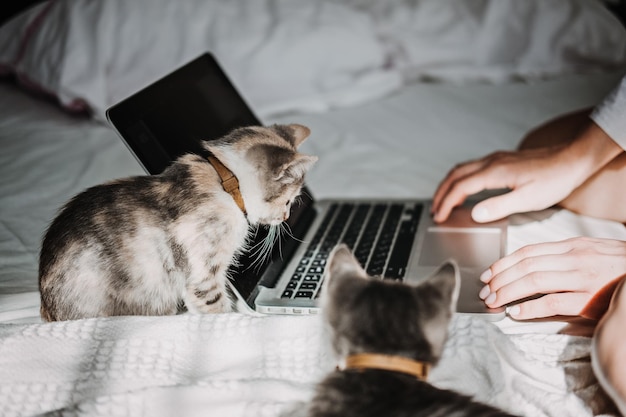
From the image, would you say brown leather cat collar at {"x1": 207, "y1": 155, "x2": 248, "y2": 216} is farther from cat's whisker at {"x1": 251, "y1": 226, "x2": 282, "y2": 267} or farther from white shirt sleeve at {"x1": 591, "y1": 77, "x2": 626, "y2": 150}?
white shirt sleeve at {"x1": 591, "y1": 77, "x2": 626, "y2": 150}

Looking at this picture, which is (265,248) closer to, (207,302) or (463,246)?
(207,302)

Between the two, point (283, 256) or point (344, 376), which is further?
point (283, 256)

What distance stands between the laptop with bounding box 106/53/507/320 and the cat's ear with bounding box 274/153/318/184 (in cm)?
9

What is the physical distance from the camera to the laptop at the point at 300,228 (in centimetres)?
85

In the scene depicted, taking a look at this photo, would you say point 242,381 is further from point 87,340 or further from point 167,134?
point 167,134

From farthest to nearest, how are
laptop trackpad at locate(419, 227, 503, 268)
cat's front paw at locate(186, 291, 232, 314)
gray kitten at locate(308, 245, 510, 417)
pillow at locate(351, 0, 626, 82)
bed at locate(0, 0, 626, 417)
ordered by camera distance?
1. pillow at locate(351, 0, 626, 82)
2. laptop trackpad at locate(419, 227, 503, 268)
3. cat's front paw at locate(186, 291, 232, 314)
4. bed at locate(0, 0, 626, 417)
5. gray kitten at locate(308, 245, 510, 417)

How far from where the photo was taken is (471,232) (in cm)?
110

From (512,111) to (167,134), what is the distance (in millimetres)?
1092

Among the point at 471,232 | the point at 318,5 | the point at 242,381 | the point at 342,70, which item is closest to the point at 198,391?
the point at 242,381

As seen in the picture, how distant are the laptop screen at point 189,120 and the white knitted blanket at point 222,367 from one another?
125 millimetres

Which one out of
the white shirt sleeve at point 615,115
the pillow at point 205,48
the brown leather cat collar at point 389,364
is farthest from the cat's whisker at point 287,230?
the pillow at point 205,48

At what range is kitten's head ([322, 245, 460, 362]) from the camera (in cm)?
61

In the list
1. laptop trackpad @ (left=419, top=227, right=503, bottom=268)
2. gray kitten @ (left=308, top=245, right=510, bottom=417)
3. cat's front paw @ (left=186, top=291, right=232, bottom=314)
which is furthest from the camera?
laptop trackpad @ (left=419, top=227, right=503, bottom=268)

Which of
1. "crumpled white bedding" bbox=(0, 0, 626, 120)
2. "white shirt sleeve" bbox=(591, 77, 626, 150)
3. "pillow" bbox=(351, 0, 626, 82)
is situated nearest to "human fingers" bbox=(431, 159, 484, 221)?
"white shirt sleeve" bbox=(591, 77, 626, 150)
